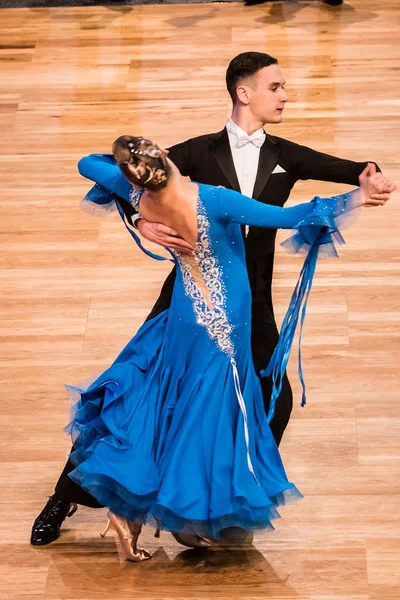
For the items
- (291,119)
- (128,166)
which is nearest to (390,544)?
(128,166)

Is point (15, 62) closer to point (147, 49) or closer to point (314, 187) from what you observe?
point (147, 49)

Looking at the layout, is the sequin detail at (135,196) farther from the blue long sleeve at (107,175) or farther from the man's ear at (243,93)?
the man's ear at (243,93)

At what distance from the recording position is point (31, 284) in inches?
191

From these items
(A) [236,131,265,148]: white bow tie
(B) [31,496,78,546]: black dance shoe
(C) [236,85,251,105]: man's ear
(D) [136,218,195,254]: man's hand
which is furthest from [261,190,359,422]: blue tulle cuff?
(B) [31,496,78,546]: black dance shoe

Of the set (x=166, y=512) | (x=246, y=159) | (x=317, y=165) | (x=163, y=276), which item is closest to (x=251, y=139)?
(x=246, y=159)

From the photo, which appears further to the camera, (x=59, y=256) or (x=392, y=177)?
(x=392, y=177)

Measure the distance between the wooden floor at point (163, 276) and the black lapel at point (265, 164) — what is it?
93 centimetres

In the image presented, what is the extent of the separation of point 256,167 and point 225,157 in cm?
10

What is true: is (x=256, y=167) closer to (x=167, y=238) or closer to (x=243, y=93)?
(x=243, y=93)

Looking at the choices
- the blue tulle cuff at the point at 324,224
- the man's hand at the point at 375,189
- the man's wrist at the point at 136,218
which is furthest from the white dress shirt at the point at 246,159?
the man's hand at the point at 375,189

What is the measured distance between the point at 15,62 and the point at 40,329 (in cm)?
252

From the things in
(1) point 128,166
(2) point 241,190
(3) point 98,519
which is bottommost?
(3) point 98,519

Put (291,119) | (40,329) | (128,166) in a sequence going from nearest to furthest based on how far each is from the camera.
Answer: (128,166) < (40,329) < (291,119)

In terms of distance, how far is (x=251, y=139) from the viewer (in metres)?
3.60
